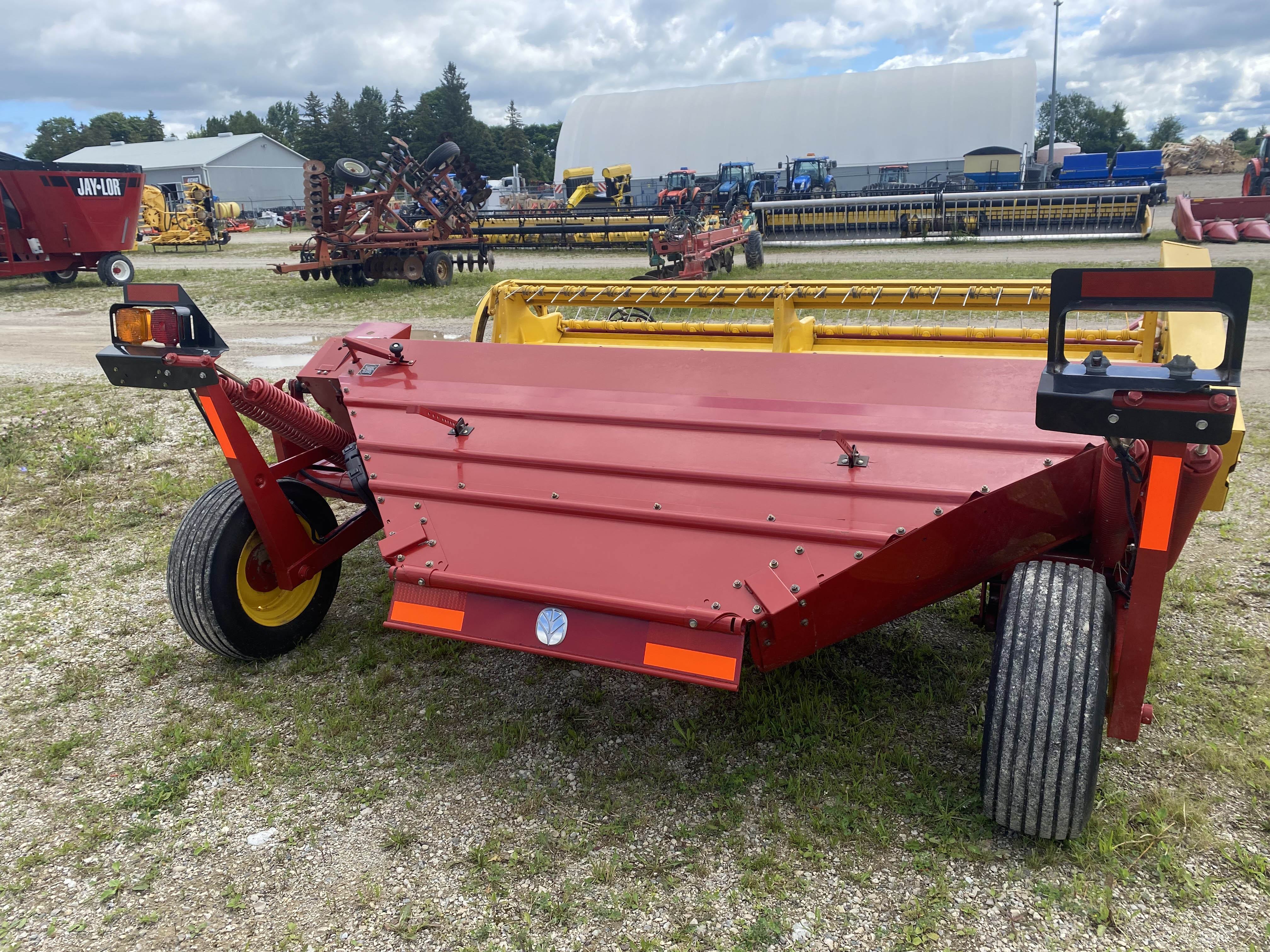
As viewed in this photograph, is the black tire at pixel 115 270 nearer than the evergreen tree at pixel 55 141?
Yes

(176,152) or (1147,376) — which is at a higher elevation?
(176,152)

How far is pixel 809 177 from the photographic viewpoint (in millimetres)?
25391

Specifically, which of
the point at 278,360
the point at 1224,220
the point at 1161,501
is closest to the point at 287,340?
the point at 278,360

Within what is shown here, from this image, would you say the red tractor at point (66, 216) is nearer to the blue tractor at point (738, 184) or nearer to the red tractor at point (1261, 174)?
the blue tractor at point (738, 184)

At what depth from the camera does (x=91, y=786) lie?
9.58ft

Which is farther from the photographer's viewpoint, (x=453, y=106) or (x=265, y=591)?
(x=453, y=106)

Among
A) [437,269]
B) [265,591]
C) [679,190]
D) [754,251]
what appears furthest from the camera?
[679,190]

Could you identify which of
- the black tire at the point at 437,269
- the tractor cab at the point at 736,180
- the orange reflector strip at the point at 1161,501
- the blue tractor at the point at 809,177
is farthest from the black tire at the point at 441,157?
the orange reflector strip at the point at 1161,501

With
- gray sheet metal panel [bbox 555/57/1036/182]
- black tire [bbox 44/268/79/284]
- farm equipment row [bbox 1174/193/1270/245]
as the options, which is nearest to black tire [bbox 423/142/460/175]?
black tire [bbox 44/268/79/284]

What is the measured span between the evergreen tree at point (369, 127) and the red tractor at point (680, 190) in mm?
38047

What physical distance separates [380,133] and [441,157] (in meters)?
59.0

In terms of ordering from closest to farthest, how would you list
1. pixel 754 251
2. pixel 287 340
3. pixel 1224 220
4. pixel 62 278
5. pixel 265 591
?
pixel 265 591, pixel 287 340, pixel 754 251, pixel 1224 220, pixel 62 278

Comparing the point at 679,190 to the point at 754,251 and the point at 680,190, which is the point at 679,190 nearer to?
the point at 680,190

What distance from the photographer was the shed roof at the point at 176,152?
54.6m
